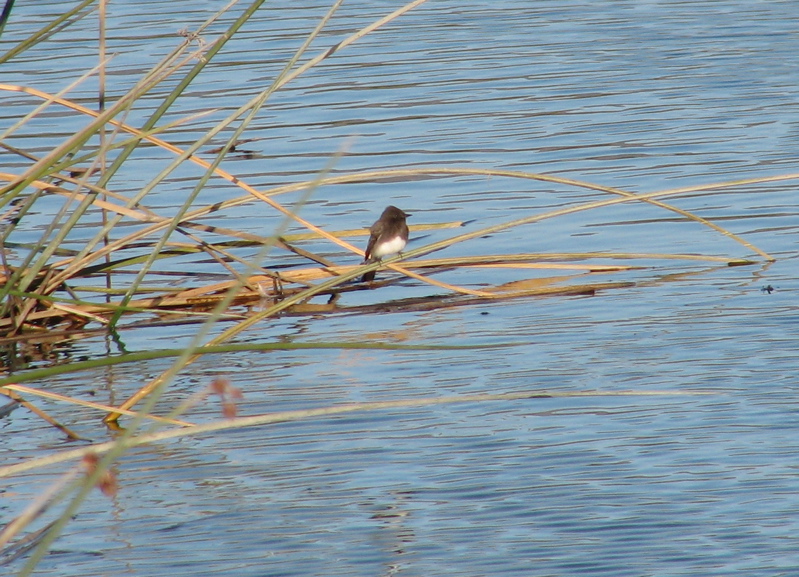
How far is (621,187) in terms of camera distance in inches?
359

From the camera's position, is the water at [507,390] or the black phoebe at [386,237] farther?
the black phoebe at [386,237]

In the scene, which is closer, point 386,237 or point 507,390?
point 507,390

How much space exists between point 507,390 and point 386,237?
2.02m

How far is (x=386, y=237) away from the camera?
7.13 m

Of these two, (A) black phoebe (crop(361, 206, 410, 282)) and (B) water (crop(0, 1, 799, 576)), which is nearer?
(B) water (crop(0, 1, 799, 576))

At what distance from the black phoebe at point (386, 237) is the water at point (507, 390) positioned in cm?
24

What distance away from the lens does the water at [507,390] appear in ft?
13.0

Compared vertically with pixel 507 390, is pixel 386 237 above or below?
above

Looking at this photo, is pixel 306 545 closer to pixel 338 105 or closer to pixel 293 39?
pixel 338 105

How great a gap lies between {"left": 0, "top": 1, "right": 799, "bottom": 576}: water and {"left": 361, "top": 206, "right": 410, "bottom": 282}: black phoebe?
24 centimetres

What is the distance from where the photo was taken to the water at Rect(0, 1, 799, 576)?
3957 mm

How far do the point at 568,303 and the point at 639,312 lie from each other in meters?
0.41

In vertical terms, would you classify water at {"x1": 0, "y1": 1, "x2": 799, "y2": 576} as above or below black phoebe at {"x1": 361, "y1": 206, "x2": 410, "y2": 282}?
below

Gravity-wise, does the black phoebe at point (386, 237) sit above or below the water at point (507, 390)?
above
